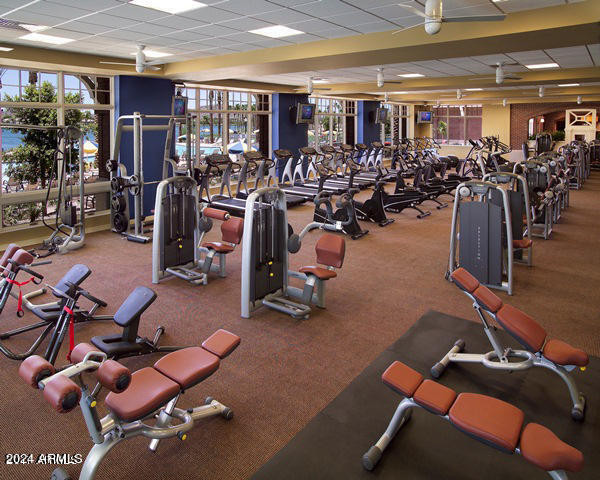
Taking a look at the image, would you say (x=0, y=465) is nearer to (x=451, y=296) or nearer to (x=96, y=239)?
(x=451, y=296)

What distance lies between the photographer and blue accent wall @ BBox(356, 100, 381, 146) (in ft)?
51.9

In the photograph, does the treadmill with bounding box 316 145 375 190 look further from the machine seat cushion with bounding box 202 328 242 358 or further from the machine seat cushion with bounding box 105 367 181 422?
the machine seat cushion with bounding box 105 367 181 422

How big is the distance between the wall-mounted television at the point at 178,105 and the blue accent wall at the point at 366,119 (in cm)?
840

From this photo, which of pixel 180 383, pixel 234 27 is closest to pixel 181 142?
pixel 234 27

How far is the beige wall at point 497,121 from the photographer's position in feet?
64.4

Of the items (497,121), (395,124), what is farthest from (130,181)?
(497,121)

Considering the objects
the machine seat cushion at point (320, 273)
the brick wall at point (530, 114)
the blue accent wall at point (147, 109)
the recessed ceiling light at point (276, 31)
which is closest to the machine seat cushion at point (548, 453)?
the machine seat cushion at point (320, 273)

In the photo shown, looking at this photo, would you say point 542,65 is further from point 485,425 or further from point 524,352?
point 485,425

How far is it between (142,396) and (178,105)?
7169mm

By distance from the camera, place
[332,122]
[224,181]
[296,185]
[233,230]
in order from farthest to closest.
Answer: [332,122], [296,185], [224,181], [233,230]

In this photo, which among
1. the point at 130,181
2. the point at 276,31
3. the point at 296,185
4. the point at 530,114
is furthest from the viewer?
the point at 530,114

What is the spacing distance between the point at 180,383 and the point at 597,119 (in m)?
21.1

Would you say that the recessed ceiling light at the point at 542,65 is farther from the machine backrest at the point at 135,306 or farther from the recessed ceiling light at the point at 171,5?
the machine backrest at the point at 135,306

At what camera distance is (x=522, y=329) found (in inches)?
113
